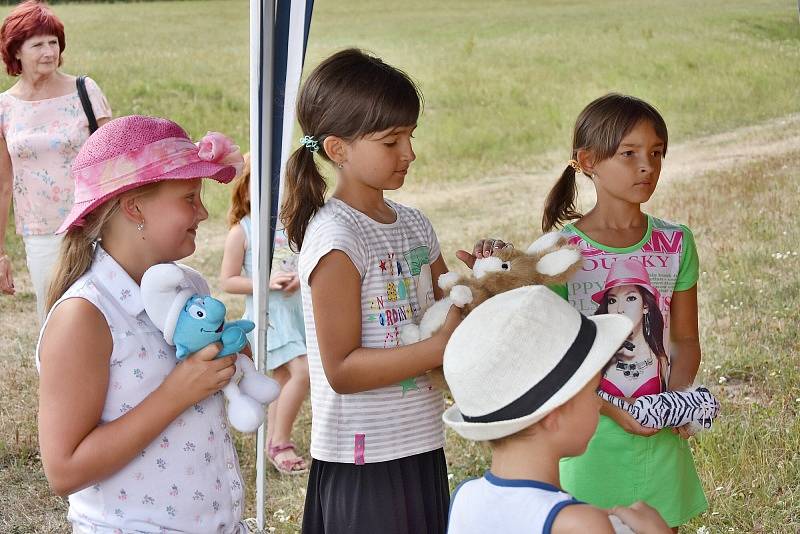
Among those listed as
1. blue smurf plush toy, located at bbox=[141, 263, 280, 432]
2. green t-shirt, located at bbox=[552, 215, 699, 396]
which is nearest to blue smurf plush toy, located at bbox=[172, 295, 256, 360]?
blue smurf plush toy, located at bbox=[141, 263, 280, 432]

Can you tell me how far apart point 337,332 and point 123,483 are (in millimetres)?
567

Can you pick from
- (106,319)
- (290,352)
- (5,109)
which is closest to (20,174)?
(5,109)

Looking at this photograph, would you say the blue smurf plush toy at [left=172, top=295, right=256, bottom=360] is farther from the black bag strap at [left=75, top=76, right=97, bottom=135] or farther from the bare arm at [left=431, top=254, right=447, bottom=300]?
the black bag strap at [left=75, top=76, right=97, bottom=135]

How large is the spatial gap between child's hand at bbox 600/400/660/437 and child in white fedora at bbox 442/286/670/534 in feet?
2.27

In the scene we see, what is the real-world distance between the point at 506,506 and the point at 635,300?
1008mm

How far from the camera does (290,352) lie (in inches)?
167

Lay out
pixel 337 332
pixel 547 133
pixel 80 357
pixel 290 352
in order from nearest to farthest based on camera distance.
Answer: pixel 80 357 < pixel 337 332 < pixel 290 352 < pixel 547 133

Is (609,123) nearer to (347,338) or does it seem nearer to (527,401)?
(347,338)

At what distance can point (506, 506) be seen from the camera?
1.49 meters

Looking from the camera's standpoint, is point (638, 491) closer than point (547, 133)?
Yes

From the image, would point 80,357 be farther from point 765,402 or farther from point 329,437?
point 765,402

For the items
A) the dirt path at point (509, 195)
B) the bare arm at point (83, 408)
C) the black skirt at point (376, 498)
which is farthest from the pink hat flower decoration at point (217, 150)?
the dirt path at point (509, 195)

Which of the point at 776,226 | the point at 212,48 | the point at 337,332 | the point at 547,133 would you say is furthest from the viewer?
the point at 212,48

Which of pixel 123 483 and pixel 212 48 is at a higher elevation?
pixel 123 483
